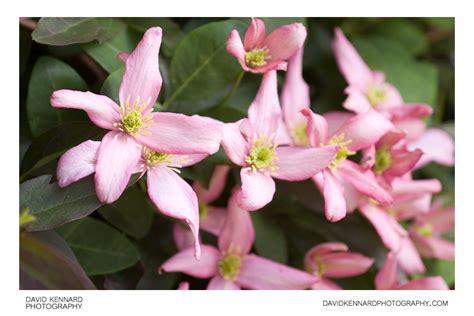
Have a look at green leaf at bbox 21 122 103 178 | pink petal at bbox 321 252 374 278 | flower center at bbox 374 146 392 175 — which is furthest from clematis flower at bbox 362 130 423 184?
green leaf at bbox 21 122 103 178

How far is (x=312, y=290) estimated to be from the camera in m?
0.73

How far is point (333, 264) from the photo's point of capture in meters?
0.75

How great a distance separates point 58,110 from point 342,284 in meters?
0.41

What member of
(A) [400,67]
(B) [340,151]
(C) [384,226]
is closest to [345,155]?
(B) [340,151]

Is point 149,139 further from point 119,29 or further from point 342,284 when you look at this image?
point 342,284

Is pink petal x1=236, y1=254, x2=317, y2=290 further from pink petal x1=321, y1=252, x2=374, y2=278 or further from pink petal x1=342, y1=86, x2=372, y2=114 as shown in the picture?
pink petal x1=342, y1=86, x2=372, y2=114

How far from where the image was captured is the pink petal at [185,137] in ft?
1.89

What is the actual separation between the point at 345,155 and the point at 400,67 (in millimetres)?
351

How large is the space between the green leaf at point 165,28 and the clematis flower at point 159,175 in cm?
17

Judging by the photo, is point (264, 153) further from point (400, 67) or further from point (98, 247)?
point (400, 67)

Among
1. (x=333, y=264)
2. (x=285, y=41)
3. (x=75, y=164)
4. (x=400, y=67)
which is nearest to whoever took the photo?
(x=75, y=164)

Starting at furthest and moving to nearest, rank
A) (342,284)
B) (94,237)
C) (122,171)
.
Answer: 1. (342,284)
2. (94,237)
3. (122,171)

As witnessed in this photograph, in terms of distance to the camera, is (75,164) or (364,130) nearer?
(75,164)
